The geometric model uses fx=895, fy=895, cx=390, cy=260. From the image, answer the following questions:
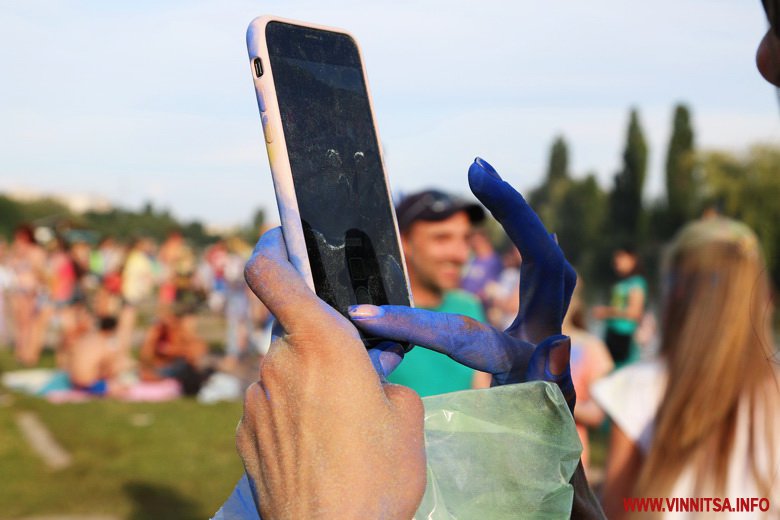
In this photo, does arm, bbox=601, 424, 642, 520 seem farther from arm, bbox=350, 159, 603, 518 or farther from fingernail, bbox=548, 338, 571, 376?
fingernail, bbox=548, 338, 571, 376

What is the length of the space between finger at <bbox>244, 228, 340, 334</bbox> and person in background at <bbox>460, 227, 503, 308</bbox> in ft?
38.9

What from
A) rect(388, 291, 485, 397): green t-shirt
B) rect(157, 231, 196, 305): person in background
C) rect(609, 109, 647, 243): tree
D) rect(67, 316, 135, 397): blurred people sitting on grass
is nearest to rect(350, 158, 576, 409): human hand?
rect(388, 291, 485, 397): green t-shirt

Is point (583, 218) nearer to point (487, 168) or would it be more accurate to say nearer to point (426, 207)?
point (426, 207)

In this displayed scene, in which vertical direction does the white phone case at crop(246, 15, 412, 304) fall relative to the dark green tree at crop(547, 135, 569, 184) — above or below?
above

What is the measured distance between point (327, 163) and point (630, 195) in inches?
1649

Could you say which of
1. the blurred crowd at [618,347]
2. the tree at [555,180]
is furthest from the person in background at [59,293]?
the tree at [555,180]

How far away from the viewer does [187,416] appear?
8742mm

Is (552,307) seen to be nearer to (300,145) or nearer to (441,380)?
(300,145)

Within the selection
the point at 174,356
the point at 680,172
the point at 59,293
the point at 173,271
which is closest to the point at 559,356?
the point at 174,356

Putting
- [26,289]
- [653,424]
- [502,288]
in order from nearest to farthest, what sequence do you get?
[653,424] → [502,288] → [26,289]

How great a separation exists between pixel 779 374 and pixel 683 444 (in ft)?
1.27

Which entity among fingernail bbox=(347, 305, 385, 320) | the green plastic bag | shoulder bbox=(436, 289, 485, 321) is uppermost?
fingernail bbox=(347, 305, 385, 320)

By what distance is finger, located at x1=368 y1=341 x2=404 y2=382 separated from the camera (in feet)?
3.89

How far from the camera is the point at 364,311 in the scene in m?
1.17
